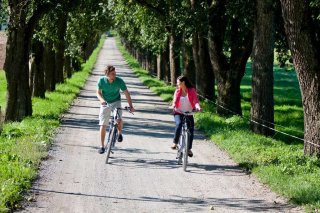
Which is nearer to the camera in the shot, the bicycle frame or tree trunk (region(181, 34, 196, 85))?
the bicycle frame

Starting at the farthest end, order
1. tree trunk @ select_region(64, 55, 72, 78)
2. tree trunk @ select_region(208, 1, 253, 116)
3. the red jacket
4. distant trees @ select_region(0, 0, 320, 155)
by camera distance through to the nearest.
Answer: tree trunk @ select_region(64, 55, 72, 78) → tree trunk @ select_region(208, 1, 253, 116) → the red jacket → distant trees @ select_region(0, 0, 320, 155)

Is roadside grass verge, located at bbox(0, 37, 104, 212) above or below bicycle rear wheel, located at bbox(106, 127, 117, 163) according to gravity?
below

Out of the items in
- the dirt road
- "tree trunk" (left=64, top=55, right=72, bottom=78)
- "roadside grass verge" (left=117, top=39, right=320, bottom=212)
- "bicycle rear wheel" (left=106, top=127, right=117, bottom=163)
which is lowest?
the dirt road

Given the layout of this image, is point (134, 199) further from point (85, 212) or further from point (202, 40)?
point (202, 40)

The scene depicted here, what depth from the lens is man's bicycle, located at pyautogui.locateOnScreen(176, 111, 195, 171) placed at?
37.2 feet

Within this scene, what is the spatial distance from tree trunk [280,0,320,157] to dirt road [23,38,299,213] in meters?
1.71

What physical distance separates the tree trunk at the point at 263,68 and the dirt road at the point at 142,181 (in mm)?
1685

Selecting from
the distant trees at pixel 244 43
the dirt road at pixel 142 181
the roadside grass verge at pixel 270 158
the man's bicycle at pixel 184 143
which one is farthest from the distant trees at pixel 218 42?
the man's bicycle at pixel 184 143

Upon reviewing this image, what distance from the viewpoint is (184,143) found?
11742mm

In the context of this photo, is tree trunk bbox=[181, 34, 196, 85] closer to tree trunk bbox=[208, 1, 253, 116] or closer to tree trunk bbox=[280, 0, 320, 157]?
tree trunk bbox=[208, 1, 253, 116]

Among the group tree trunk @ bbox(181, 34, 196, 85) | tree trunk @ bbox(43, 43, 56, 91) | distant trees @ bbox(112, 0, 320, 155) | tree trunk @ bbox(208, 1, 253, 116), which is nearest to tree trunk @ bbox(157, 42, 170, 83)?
Answer: distant trees @ bbox(112, 0, 320, 155)

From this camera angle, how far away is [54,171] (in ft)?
36.2

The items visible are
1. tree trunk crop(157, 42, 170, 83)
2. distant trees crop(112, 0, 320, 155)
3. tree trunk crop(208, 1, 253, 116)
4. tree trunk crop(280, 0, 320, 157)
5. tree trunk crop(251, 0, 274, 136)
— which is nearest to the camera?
tree trunk crop(280, 0, 320, 157)

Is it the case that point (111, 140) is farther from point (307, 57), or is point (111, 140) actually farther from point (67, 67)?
point (67, 67)
